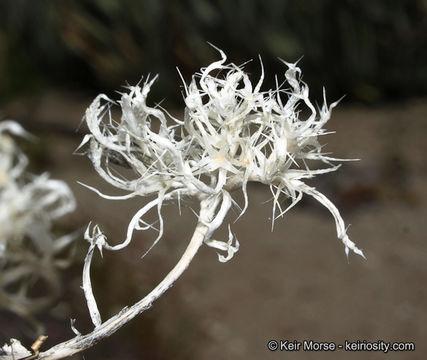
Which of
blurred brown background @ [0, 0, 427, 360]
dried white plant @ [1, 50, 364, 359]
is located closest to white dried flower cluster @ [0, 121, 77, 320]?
blurred brown background @ [0, 0, 427, 360]

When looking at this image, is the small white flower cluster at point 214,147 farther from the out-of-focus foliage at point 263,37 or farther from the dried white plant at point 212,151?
the out-of-focus foliage at point 263,37

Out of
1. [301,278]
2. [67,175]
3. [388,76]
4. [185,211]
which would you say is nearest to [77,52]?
[67,175]

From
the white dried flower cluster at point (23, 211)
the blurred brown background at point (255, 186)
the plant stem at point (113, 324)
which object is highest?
the plant stem at point (113, 324)

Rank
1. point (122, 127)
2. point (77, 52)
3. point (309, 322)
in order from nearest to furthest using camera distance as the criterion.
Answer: point (122, 127) < point (309, 322) < point (77, 52)

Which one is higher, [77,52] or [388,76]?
[77,52]

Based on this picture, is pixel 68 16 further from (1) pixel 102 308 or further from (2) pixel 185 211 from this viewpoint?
(1) pixel 102 308

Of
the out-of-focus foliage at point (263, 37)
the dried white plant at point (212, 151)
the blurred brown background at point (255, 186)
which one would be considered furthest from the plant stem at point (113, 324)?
the out-of-focus foliage at point (263, 37)

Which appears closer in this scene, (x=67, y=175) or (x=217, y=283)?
(x=217, y=283)
